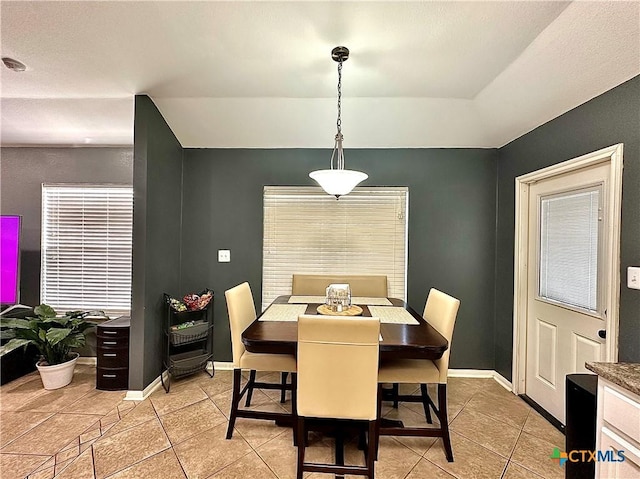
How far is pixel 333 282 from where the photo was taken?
3.30 meters

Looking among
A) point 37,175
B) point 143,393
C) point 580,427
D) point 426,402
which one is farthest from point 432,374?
point 37,175

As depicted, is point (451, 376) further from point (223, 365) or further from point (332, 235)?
point (223, 365)

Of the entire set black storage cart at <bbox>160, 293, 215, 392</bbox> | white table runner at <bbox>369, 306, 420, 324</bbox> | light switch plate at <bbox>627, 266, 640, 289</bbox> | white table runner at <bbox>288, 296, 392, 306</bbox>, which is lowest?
black storage cart at <bbox>160, 293, 215, 392</bbox>

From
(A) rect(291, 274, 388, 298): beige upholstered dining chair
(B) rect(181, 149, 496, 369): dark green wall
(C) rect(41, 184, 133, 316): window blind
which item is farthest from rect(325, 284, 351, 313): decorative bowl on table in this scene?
(C) rect(41, 184, 133, 316): window blind

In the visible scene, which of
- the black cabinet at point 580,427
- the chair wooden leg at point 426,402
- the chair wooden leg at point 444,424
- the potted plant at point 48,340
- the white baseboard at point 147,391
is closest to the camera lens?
the black cabinet at point 580,427

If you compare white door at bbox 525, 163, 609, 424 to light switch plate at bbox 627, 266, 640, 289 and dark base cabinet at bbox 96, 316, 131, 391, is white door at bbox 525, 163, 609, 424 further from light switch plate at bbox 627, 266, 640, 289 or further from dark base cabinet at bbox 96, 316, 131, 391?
dark base cabinet at bbox 96, 316, 131, 391

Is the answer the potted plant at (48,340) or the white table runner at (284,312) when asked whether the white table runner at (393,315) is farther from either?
the potted plant at (48,340)

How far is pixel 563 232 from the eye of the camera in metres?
2.49

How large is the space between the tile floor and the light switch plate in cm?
118

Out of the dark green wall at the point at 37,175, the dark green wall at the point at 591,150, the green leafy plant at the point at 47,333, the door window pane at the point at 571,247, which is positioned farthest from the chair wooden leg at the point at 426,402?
the dark green wall at the point at 37,175

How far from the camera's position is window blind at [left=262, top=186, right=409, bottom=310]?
347 centimetres

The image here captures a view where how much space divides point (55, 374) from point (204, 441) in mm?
1800

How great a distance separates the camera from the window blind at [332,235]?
3467mm

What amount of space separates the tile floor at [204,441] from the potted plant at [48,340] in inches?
6.0
